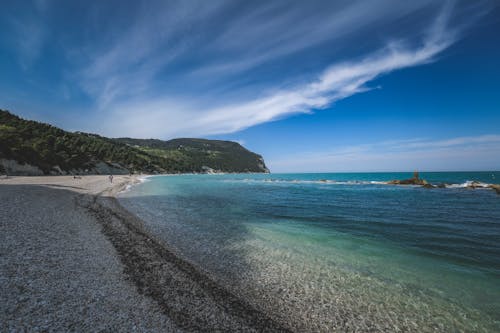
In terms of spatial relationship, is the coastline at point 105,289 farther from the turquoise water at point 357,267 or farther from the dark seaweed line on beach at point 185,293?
the turquoise water at point 357,267

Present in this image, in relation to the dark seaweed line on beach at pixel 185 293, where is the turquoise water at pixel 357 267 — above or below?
below

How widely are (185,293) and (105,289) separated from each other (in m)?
2.38

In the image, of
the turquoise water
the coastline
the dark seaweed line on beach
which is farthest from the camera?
the turquoise water

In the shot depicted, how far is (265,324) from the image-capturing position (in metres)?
6.14

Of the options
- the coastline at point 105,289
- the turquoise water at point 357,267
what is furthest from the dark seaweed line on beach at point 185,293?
the turquoise water at point 357,267

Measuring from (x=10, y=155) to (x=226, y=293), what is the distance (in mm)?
86136

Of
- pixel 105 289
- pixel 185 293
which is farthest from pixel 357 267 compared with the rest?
pixel 105 289

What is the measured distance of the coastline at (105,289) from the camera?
17.3 feet

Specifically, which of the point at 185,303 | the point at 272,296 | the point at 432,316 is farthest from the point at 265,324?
the point at 432,316

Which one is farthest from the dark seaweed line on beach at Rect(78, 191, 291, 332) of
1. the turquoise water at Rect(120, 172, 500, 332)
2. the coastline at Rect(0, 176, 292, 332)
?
the turquoise water at Rect(120, 172, 500, 332)

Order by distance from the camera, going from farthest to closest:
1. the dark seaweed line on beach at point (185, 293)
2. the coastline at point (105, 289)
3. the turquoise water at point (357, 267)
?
the turquoise water at point (357, 267) → the dark seaweed line on beach at point (185, 293) → the coastline at point (105, 289)

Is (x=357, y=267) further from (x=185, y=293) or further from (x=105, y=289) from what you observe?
(x=105, y=289)

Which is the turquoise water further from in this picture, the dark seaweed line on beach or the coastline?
the coastline

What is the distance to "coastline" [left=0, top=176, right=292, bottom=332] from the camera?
5.27 meters
